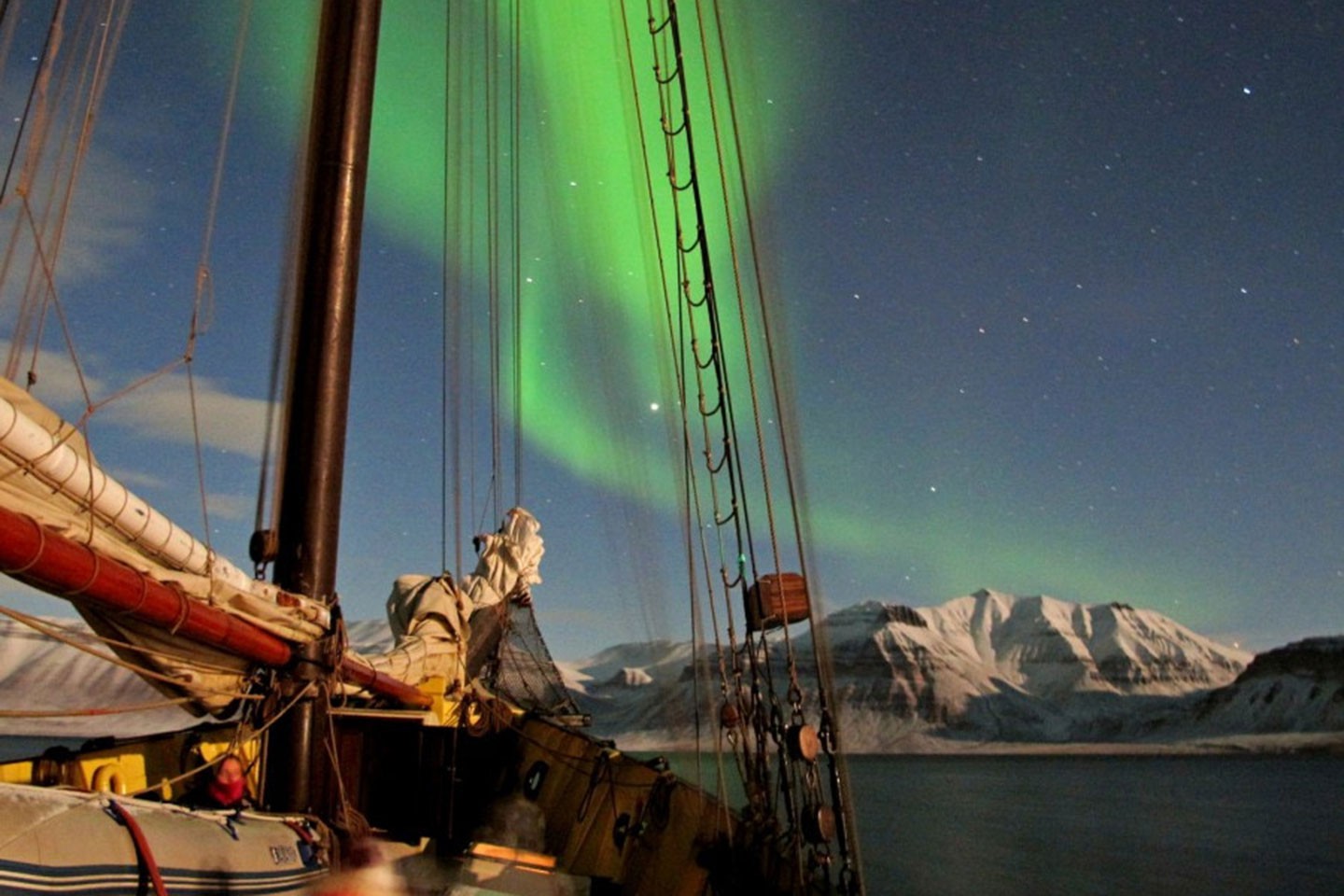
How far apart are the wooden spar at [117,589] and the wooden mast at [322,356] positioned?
518 mm

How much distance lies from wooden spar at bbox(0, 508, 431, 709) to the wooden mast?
1.70ft

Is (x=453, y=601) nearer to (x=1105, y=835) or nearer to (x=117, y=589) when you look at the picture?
(x=117, y=589)

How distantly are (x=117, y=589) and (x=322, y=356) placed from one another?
95.4 inches

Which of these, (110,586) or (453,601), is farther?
(453,601)

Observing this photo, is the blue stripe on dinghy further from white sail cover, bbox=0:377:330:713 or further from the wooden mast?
the wooden mast

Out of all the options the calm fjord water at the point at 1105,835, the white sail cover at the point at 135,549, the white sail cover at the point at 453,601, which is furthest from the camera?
the calm fjord water at the point at 1105,835

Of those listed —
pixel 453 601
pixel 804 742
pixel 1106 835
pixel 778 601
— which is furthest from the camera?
pixel 1106 835

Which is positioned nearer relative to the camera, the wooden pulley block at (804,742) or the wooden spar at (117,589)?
the wooden spar at (117,589)

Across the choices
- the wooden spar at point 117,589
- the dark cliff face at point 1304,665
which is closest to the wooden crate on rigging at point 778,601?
the wooden spar at point 117,589

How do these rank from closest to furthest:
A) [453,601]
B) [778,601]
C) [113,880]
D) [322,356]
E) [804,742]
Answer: [113,880] → [804,742] → [778,601] → [322,356] → [453,601]

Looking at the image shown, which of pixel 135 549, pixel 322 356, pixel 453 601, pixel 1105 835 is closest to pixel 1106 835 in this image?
pixel 1105 835

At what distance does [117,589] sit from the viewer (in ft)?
9.69

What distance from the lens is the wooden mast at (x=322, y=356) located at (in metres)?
4.32

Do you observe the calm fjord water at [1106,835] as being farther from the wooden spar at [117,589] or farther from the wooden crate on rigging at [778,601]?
the wooden spar at [117,589]
